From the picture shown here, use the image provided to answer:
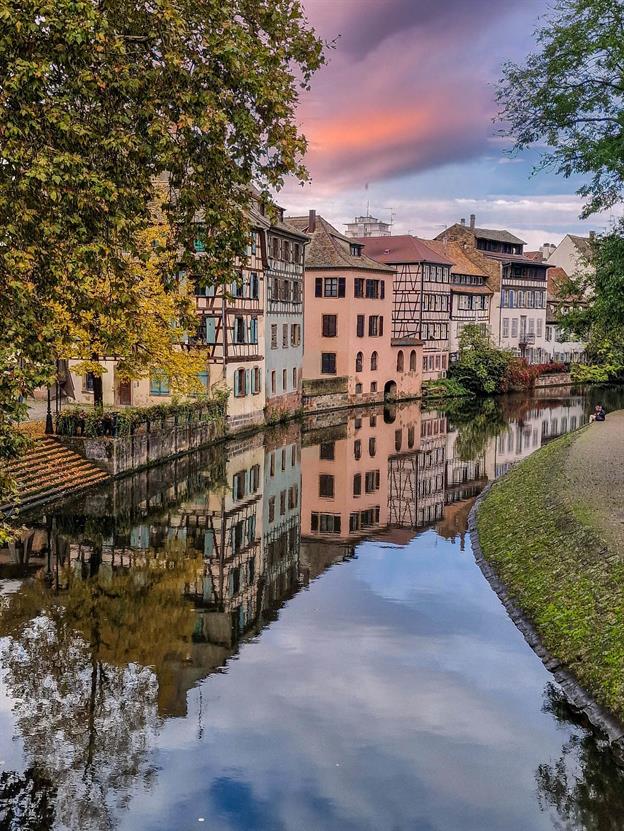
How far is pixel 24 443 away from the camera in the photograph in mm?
9672

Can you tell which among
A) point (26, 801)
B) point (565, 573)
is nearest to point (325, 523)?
point (565, 573)

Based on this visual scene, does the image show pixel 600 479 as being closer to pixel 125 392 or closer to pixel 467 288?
pixel 125 392

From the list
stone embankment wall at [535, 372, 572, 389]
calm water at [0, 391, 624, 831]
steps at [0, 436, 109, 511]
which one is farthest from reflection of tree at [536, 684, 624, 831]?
stone embankment wall at [535, 372, 572, 389]

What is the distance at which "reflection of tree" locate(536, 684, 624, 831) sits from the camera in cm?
1133

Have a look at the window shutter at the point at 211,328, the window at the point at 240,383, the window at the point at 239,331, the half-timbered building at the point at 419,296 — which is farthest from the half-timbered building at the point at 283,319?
the half-timbered building at the point at 419,296

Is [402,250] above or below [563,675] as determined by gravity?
above

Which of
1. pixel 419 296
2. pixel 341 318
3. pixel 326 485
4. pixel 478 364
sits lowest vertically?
pixel 326 485

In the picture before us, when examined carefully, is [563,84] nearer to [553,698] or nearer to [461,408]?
[553,698]

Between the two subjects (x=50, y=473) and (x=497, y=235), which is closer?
(x=50, y=473)

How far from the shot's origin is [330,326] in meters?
62.0

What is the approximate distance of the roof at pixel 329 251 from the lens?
62.0 meters

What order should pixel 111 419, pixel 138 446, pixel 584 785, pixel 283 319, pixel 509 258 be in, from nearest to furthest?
pixel 584 785 < pixel 111 419 < pixel 138 446 < pixel 283 319 < pixel 509 258

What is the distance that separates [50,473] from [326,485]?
11212 millimetres

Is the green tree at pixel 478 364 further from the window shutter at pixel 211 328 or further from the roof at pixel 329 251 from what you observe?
the window shutter at pixel 211 328
